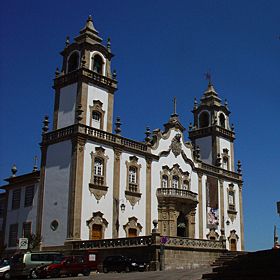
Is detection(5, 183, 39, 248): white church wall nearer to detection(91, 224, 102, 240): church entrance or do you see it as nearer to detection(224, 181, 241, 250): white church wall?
detection(91, 224, 102, 240): church entrance

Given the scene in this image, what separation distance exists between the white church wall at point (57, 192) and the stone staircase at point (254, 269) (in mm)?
15898

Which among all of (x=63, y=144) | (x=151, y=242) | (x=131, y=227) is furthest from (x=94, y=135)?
(x=151, y=242)

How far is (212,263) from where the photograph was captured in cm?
3534

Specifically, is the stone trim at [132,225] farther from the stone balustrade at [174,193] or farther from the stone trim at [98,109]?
the stone trim at [98,109]

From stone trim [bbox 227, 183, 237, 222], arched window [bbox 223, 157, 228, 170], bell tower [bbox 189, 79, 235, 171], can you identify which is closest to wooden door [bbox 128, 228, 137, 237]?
stone trim [bbox 227, 183, 237, 222]

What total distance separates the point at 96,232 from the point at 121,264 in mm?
6255

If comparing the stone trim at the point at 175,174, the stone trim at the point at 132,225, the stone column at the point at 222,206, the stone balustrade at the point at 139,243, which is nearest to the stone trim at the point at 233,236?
the stone column at the point at 222,206

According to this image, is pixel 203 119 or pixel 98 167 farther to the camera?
pixel 203 119

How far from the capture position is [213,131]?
52594mm

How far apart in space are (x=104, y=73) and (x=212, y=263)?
688 inches

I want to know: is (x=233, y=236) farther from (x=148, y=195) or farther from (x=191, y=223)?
(x=148, y=195)

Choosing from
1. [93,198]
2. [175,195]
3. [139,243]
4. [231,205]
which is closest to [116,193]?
[93,198]

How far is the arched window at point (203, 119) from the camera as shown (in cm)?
5409

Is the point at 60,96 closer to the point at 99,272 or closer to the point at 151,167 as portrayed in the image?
the point at 151,167
